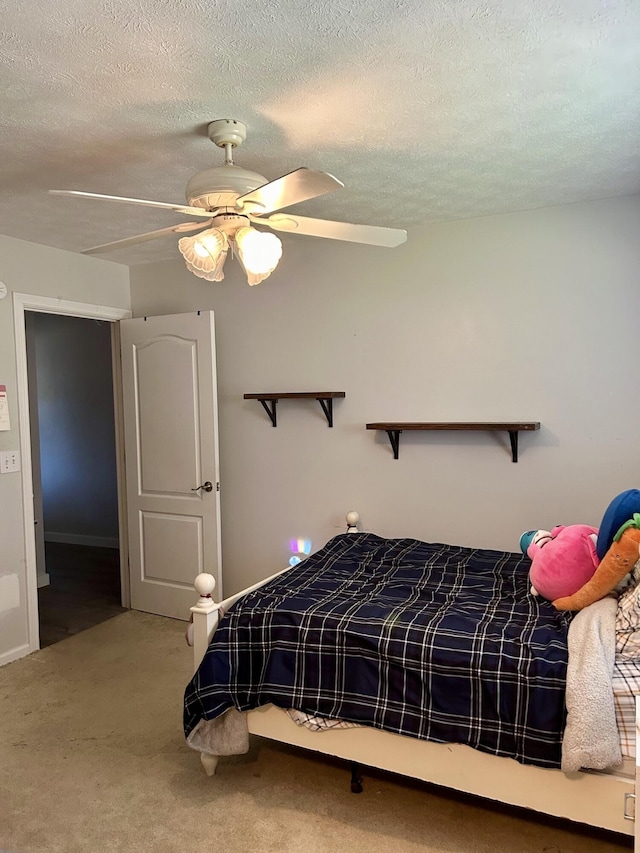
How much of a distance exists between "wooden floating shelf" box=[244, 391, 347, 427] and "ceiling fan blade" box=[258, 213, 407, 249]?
146cm

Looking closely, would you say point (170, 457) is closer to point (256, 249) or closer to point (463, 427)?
point (463, 427)

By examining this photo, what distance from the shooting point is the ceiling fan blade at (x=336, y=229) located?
2.17m

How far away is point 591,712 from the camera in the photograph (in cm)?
174

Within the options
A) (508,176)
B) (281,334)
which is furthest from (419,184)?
(281,334)

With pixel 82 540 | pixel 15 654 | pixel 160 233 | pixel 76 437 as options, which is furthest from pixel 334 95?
pixel 82 540

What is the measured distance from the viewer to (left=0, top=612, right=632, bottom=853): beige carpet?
204cm

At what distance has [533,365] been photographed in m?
3.19

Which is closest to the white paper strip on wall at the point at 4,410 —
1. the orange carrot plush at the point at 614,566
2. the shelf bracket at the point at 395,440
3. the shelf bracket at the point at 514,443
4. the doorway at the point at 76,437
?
the shelf bracket at the point at 395,440

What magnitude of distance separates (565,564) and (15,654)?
3.05 meters

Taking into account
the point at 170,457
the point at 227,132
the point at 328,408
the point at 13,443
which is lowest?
the point at 170,457

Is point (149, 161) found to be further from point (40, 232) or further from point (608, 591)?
point (608, 591)

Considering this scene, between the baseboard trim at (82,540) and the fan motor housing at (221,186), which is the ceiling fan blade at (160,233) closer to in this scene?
the fan motor housing at (221,186)

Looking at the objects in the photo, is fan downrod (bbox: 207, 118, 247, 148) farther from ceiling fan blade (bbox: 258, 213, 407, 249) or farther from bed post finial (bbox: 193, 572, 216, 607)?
bed post finial (bbox: 193, 572, 216, 607)

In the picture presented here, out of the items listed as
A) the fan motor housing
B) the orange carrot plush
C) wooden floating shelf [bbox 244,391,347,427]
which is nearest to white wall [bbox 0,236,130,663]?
wooden floating shelf [bbox 244,391,347,427]
